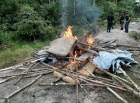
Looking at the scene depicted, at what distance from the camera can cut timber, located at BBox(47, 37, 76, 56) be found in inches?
381

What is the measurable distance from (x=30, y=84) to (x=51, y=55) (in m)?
2.37

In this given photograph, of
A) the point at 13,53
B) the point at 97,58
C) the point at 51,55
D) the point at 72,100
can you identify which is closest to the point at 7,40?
the point at 13,53

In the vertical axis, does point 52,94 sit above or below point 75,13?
below

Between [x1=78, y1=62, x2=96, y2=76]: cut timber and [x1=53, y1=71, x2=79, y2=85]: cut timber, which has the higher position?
[x1=78, y1=62, x2=96, y2=76]: cut timber

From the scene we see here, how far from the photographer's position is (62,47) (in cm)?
994

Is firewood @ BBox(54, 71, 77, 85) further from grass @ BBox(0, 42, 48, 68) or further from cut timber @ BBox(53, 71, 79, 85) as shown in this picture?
grass @ BBox(0, 42, 48, 68)

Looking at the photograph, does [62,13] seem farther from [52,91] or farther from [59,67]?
[52,91]

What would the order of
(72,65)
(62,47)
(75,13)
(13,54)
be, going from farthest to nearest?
(75,13) → (13,54) → (62,47) → (72,65)

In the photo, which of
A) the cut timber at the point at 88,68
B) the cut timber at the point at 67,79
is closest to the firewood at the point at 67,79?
the cut timber at the point at 67,79

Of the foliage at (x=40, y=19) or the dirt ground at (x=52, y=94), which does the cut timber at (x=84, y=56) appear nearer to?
the dirt ground at (x=52, y=94)

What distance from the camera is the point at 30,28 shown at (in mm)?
15055

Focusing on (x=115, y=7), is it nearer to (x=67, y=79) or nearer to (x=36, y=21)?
(x=36, y=21)

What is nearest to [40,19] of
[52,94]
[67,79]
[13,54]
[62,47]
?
[13,54]

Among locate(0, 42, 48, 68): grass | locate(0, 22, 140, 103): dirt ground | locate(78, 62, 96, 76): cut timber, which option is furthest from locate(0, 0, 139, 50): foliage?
locate(78, 62, 96, 76): cut timber
